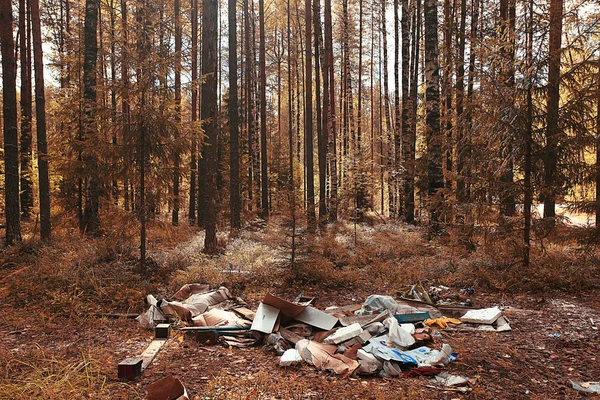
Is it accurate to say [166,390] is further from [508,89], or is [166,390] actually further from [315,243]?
[508,89]

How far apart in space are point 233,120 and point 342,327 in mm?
10037

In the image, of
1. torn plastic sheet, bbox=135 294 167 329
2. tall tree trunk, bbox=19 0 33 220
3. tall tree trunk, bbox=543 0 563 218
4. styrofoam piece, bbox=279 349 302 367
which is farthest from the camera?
tall tree trunk, bbox=19 0 33 220

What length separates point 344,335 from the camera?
470 centimetres

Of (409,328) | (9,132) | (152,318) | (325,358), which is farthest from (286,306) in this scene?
(9,132)

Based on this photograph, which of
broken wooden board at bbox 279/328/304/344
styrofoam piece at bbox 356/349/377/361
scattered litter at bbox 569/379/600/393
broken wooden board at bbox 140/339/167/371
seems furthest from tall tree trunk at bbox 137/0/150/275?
scattered litter at bbox 569/379/600/393

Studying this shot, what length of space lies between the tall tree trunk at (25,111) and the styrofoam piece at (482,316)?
14275 mm

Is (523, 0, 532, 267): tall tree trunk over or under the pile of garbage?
over

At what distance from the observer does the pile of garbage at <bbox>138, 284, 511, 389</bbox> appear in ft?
13.6

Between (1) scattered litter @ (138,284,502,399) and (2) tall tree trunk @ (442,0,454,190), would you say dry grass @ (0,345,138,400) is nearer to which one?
(1) scattered litter @ (138,284,502,399)

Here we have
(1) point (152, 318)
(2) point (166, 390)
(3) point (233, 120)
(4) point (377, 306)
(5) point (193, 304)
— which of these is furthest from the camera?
(3) point (233, 120)

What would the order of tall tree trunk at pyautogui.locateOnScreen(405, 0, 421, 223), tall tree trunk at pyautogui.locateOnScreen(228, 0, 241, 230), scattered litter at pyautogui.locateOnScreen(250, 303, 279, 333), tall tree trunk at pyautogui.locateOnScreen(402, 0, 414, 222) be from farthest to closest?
tall tree trunk at pyautogui.locateOnScreen(405, 0, 421, 223) < tall tree trunk at pyautogui.locateOnScreen(402, 0, 414, 222) < tall tree trunk at pyautogui.locateOnScreen(228, 0, 241, 230) < scattered litter at pyautogui.locateOnScreen(250, 303, 279, 333)

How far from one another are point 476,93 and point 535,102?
1134 millimetres

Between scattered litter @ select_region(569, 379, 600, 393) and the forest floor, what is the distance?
76 millimetres

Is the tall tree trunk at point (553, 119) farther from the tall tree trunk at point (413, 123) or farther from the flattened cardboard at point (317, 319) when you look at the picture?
the tall tree trunk at point (413, 123)
